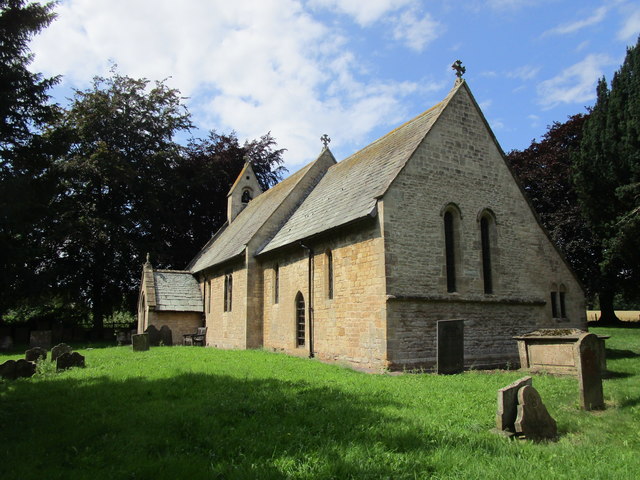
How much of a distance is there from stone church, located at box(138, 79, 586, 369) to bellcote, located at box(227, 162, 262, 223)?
14.4 metres

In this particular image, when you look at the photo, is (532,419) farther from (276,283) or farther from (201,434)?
(276,283)

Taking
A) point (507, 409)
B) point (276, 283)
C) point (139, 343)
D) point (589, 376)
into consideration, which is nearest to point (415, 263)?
point (589, 376)

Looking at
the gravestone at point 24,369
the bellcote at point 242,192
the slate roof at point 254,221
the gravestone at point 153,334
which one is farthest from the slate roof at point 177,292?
the gravestone at point 24,369

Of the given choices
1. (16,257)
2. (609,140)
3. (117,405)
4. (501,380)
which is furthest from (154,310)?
(609,140)

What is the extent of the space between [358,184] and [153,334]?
14.4 metres

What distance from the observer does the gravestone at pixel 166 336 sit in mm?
25664

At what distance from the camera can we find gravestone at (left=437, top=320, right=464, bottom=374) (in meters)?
12.6

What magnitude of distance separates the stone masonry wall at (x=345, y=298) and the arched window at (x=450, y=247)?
2846 millimetres

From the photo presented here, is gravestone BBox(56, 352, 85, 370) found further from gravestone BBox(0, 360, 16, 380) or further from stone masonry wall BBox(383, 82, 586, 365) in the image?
stone masonry wall BBox(383, 82, 586, 365)

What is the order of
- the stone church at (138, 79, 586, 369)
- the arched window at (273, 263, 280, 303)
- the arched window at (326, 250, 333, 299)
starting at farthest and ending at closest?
1. the arched window at (273, 263, 280, 303)
2. the arched window at (326, 250, 333, 299)
3. the stone church at (138, 79, 586, 369)

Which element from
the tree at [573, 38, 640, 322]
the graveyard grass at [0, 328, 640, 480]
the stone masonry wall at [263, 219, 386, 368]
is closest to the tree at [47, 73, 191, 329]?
the stone masonry wall at [263, 219, 386, 368]

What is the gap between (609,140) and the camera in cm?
2434

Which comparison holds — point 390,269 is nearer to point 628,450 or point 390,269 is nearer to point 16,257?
point 628,450

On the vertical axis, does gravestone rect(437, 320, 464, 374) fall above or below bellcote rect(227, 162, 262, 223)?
below
